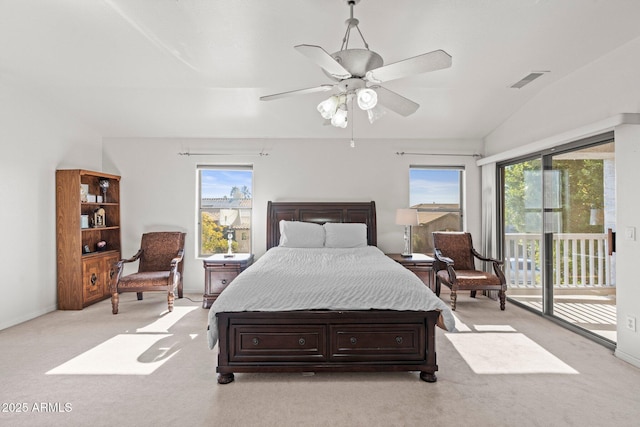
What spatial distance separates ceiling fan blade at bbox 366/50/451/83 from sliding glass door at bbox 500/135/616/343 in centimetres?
238

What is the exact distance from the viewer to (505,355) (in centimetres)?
299

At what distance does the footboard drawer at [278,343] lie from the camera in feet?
8.36

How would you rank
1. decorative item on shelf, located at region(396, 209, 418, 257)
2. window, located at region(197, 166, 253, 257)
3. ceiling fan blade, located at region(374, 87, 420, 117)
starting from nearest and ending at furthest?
ceiling fan blade, located at region(374, 87, 420, 117), decorative item on shelf, located at region(396, 209, 418, 257), window, located at region(197, 166, 253, 257)

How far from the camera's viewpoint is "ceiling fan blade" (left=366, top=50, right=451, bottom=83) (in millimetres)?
1876

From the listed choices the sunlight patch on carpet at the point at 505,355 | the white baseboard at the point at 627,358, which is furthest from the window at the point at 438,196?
the white baseboard at the point at 627,358

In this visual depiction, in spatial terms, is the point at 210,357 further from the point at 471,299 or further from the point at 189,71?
the point at 471,299

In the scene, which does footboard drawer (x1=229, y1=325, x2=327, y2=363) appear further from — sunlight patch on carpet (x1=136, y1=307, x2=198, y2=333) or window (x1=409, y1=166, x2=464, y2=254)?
window (x1=409, y1=166, x2=464, y2=254)

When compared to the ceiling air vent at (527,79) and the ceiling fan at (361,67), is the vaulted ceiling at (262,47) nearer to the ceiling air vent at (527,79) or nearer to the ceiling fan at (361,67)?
the ceiling air vent at (527,79)

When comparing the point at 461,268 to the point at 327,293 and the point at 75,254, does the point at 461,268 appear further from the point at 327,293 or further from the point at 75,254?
the point at 75,254

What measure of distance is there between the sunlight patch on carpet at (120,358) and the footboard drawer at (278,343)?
0.83 metres

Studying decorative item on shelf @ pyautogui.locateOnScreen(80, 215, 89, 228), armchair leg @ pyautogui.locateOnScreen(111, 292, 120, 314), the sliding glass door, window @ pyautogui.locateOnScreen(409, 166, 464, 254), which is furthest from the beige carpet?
window @ pyautogui.locateOnScreen(409, 166, 464, 254)

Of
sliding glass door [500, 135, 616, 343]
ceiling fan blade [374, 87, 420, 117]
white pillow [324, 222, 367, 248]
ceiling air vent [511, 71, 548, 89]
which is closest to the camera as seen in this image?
ceiling fan blade [374, 87, 420, 117]

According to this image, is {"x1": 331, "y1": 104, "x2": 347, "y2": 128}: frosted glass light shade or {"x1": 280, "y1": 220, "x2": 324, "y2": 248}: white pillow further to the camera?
{"x1": 280, "y1": 220, "x2": 324, "y2": 248}: white pillow

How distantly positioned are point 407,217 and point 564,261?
75.6 inches
